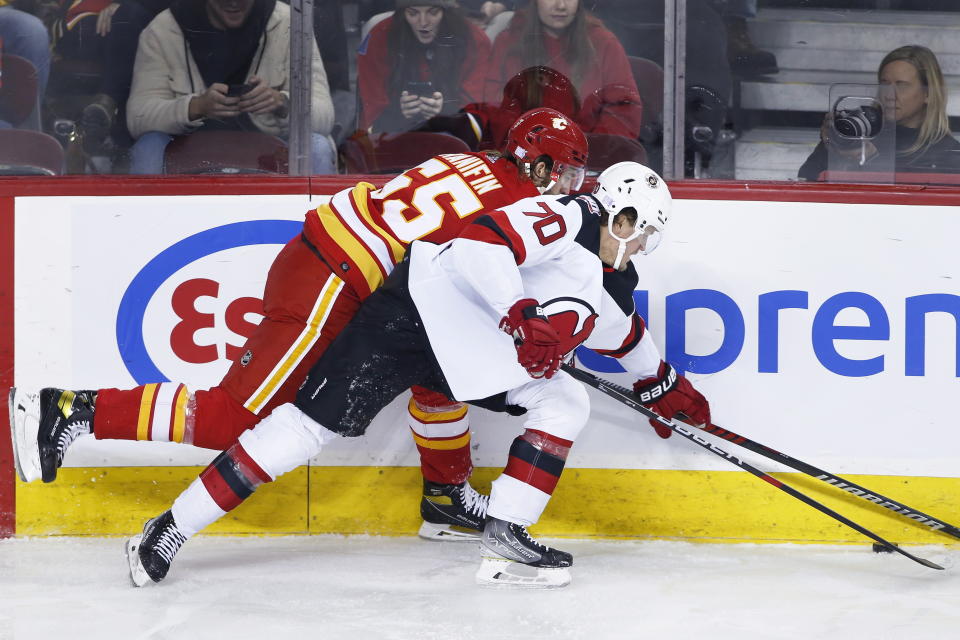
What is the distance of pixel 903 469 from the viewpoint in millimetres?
2971

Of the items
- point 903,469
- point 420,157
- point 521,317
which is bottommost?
point 903,469

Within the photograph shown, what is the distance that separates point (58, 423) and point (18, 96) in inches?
38.2

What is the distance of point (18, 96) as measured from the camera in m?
3.01

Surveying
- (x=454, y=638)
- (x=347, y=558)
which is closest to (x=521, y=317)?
(x=454, y=638)

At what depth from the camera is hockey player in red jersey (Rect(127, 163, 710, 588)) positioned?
101 inches

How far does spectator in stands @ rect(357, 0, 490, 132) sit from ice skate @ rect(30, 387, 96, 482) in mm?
1040

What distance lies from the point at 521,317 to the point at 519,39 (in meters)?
0.98

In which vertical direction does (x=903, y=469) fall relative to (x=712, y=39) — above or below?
below

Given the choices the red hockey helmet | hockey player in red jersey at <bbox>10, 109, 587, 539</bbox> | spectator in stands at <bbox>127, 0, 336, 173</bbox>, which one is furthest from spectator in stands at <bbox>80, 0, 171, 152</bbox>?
the red hockey helmet

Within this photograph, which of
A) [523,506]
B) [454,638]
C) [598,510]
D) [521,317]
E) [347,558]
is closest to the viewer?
[454,638]

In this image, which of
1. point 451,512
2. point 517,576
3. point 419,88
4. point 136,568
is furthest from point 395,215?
point 136,568

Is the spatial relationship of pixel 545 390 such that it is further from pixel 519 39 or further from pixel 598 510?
pixel 519 39

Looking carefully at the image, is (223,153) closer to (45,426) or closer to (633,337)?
(45,426)

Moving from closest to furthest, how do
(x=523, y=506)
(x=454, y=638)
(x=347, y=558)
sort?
(x=454, y=638), (x=523, y=506), (x=347, y=558)
